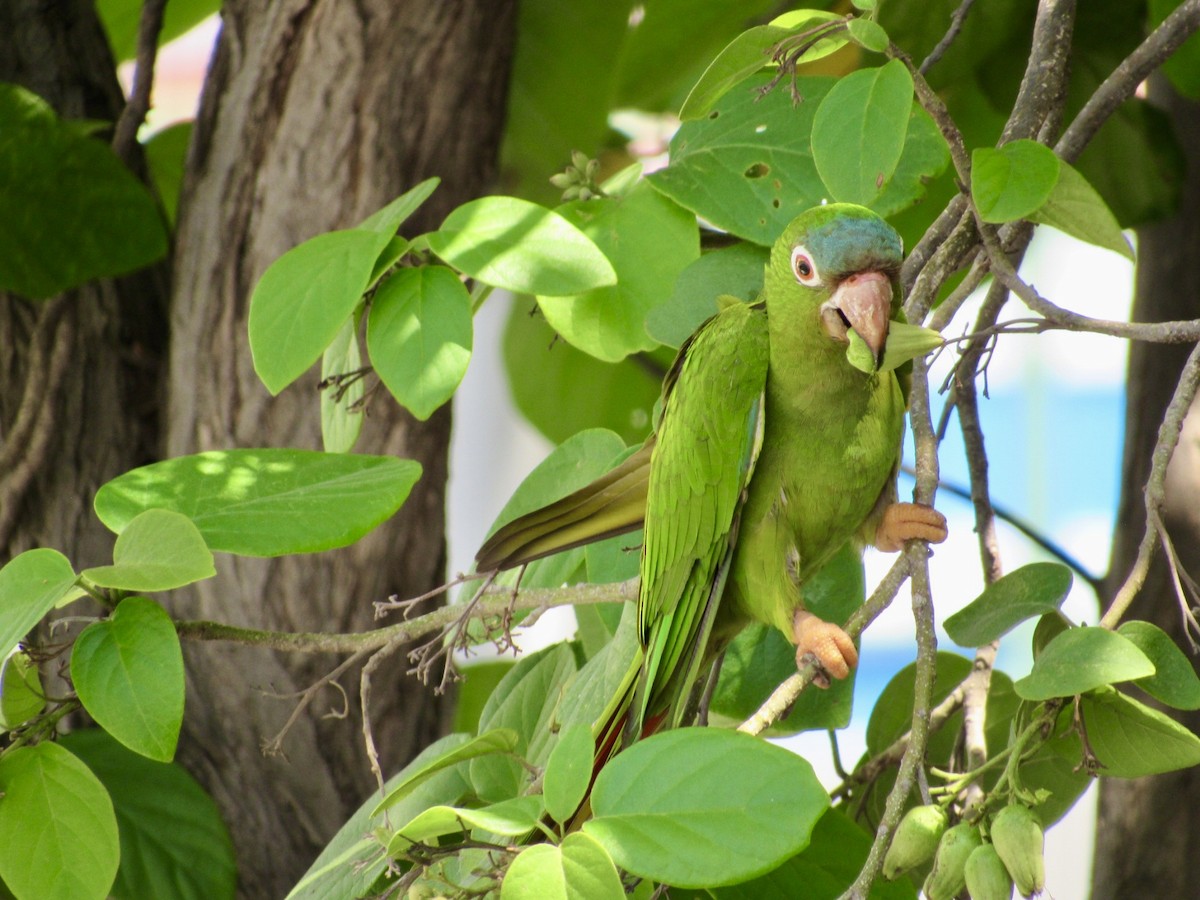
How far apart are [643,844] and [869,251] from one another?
397 millimetres

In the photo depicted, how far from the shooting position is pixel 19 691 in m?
0.79

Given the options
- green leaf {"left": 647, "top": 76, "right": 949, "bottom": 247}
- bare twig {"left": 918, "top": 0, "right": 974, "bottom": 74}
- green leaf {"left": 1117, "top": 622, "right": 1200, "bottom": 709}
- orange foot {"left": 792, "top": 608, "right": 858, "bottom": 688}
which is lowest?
orange foot {"left": 792, "top": 608, "right": 858, "bottom": 688}

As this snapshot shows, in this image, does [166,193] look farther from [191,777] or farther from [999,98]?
[999,98]

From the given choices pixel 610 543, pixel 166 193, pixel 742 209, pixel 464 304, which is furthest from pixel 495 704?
pixel 166 193

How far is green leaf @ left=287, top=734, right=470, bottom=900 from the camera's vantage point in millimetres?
755

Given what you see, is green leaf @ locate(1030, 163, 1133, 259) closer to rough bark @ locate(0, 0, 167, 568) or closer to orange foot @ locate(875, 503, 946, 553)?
orange foot @ locate(875, 503, 946, 553)

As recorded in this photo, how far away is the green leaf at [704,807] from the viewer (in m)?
0.54

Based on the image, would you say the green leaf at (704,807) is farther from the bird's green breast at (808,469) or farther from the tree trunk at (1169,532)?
the tree trunk at (1169,532)

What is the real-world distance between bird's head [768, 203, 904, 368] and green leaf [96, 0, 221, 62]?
33.8 inches

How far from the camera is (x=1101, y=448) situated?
8.41 ft

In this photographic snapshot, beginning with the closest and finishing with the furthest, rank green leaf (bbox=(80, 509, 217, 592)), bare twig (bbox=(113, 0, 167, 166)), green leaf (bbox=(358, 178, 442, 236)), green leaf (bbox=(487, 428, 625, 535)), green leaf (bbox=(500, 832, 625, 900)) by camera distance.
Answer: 1. green leaf (bbox=(500, 832, 625, 900))
2. green leaf (bbox=(80, 509, 217, 592))
3. green leaf (bbox=(358, 178, 442, 236))
4. green leaf (bbox=(487, 428, 625, 535))
5. bare twig (bbox=(113, 0, 167, 166))

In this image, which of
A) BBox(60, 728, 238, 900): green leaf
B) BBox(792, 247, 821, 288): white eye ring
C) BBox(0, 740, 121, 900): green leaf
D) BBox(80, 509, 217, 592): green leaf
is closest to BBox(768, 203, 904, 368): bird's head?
BBox(792, 247, 821, 288): white eye ring

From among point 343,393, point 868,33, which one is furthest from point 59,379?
point 868,33

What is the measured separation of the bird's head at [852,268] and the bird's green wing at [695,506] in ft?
0.27
